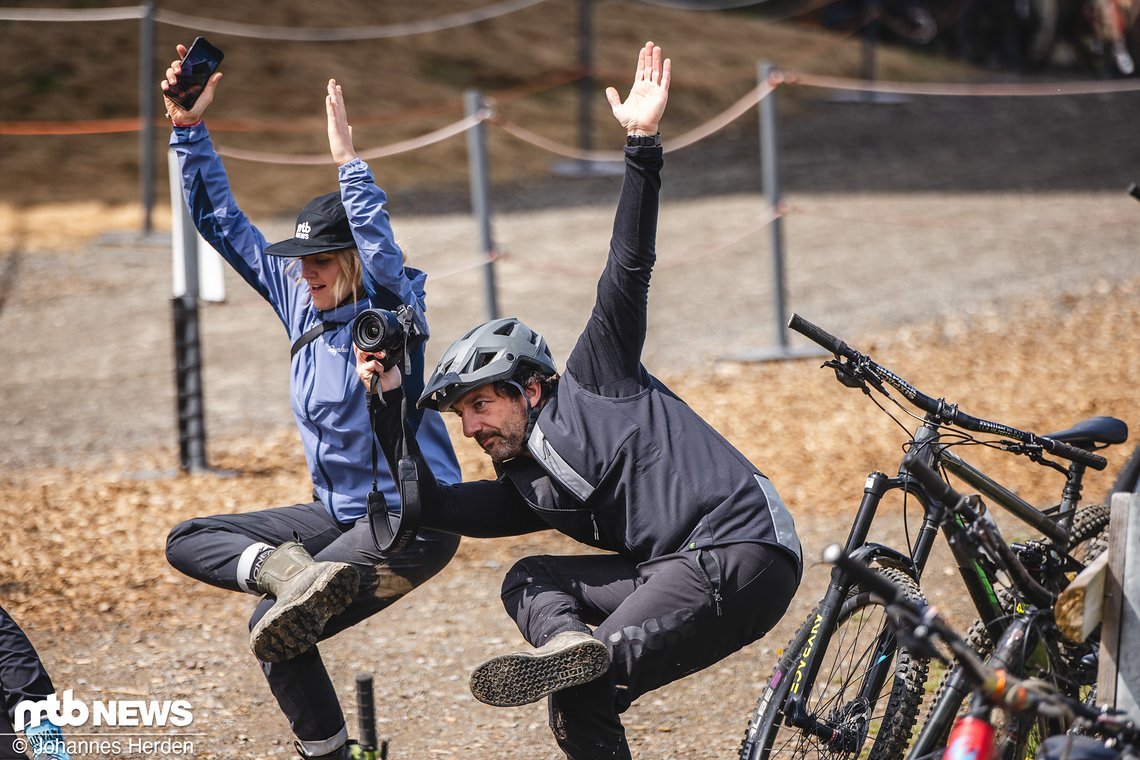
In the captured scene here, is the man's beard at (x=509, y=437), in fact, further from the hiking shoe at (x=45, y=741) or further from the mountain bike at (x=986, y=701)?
the hiking shoe at (x=45, y=741)

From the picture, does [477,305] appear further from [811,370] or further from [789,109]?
[789,109]

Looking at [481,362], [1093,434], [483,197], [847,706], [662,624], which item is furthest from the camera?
[483,197]

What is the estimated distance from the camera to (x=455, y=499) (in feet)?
12.5

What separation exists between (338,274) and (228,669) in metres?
1.96

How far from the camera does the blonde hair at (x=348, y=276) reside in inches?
165

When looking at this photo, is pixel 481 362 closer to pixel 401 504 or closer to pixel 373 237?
pixel 401 504

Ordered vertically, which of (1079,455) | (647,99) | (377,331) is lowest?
(1079,455)

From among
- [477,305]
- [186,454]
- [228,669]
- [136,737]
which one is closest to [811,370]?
[477,305]

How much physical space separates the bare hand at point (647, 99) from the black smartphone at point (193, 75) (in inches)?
59.9

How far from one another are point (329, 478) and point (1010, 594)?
6.76 ft

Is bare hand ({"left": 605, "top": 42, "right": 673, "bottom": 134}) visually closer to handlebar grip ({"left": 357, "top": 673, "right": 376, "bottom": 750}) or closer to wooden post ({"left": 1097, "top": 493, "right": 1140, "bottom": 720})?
wooden post ({"left": 1097, "top": 493, "right": 1140, "bottom": 720})

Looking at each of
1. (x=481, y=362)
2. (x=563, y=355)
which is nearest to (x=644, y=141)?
(x=481, y=362)

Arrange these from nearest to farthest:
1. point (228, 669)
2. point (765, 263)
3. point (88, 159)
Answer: point (228, 669)
point (765, 263)
point (88, 159)

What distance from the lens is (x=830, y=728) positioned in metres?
3.66
